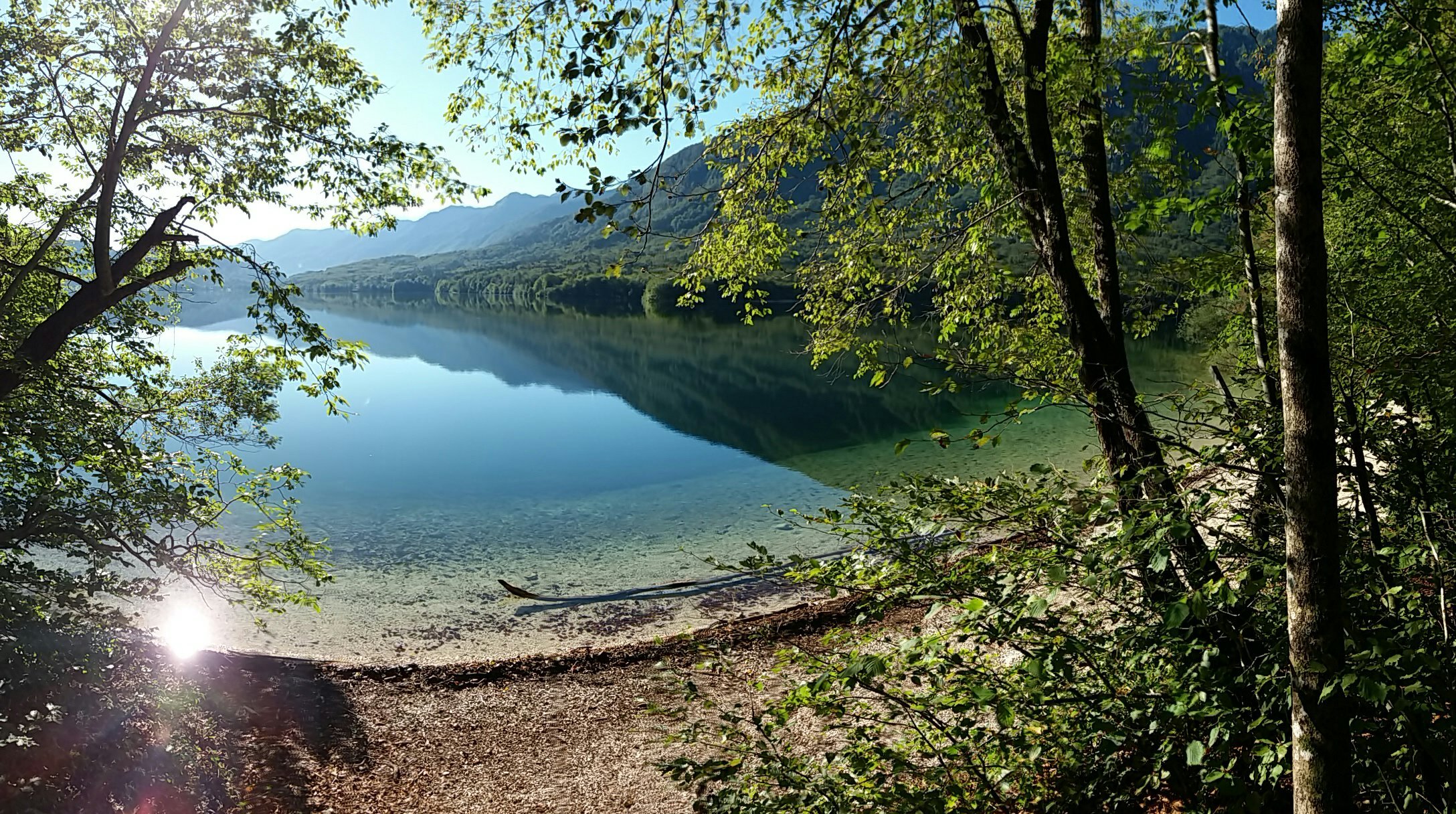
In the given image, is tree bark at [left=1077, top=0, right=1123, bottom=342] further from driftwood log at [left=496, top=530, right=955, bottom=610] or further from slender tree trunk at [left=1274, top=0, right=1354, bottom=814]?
driftwood log at [left=496, top=530, right=955, bottom=610]

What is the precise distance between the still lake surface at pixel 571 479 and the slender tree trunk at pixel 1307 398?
6.29ft

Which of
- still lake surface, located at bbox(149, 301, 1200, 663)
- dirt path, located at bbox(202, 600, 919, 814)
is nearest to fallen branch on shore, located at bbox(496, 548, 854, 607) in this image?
still lake surface, located at bbox(149, 301, 1200, 663)

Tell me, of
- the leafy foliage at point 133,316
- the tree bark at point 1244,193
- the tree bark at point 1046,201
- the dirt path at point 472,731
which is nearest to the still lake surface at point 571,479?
the tree bark at point 1046,201

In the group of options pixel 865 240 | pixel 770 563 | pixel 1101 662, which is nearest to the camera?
pixel 770 563

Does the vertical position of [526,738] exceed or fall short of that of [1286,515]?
it falls short

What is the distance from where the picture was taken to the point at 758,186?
17.8 ft

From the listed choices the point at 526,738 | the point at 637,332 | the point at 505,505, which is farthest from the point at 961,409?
the point at 637,332

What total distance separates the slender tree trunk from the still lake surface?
192 cm

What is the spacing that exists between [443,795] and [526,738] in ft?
4.64

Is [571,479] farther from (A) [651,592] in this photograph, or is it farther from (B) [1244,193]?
(B) [1244,193]

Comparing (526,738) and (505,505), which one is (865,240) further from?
(505,505)

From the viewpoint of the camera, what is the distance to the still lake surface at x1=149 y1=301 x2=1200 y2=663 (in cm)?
1399

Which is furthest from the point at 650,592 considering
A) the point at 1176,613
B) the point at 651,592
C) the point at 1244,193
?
the point at 1176,613

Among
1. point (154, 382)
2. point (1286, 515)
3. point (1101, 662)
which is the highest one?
point (154, 382)
